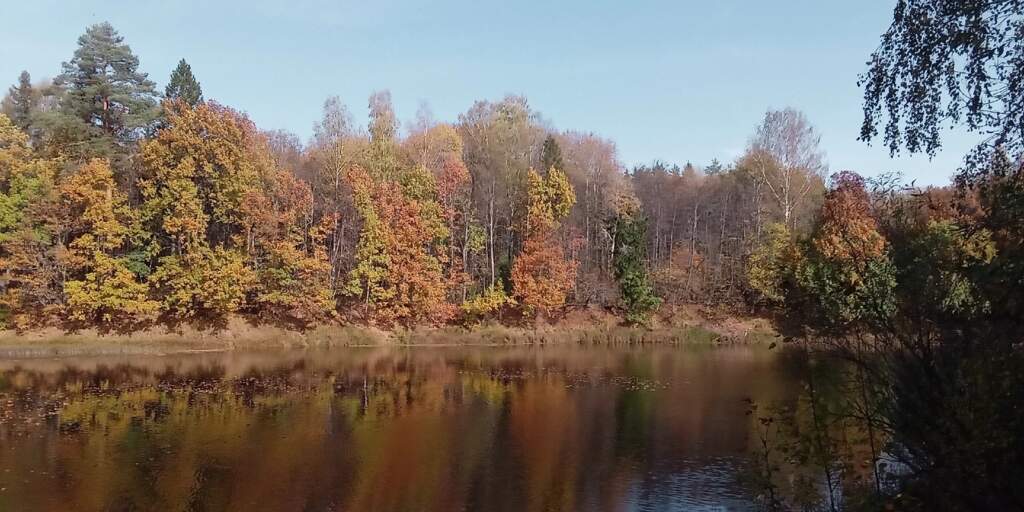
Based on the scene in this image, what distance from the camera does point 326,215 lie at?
41188mm

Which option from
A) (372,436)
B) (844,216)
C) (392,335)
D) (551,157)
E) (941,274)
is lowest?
(372,436)

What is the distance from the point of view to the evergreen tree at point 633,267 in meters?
43.6

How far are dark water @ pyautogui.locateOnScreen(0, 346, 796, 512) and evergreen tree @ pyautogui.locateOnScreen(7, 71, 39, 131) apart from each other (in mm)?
23377

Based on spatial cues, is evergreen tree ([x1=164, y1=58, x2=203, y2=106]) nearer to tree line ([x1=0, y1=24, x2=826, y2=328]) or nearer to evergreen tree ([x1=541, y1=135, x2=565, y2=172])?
tree line ([x1=0, y1=24, x2=826, y2=328])

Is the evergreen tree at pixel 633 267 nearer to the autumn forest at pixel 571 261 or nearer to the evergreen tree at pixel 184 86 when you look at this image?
the autumn forest at pixel 571 261

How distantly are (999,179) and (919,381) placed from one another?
8.44 ft

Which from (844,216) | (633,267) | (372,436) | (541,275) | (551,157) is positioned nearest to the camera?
(372,436)

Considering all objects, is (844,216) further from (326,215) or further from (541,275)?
(326,215)

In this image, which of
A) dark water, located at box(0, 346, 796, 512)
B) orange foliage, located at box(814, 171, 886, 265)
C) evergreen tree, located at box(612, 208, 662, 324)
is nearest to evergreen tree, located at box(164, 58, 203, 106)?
dark water, located at box(0, 346, 796, 512)

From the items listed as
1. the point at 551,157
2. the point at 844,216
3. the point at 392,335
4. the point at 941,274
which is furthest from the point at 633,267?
the point at 941,274

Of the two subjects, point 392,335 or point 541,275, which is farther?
point 541,275

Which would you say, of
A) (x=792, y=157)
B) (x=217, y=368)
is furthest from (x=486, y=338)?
(x=792, y=157)

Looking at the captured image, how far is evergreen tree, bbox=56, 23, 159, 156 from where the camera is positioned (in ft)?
122

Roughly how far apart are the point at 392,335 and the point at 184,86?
19.5m
